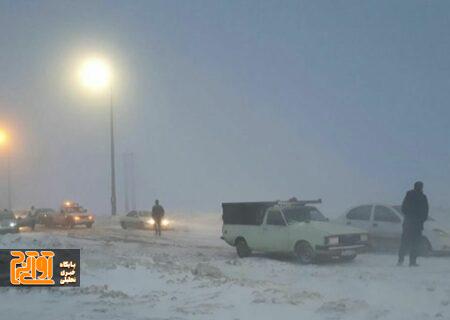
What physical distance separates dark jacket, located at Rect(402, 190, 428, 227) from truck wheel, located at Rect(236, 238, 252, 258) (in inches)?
211

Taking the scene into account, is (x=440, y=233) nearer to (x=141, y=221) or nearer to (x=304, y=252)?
(x=304, y=252)

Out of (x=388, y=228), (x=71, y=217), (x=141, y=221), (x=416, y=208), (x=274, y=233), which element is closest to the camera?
(x=416, y=208)

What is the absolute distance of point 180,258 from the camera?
16734 millimetres

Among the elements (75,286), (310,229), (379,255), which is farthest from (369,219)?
(75,286)

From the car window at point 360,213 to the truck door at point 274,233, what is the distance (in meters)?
2.71

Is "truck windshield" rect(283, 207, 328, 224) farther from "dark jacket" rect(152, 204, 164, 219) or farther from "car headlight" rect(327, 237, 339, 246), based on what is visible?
"dark jacket" rect(152, 204, 164, 219)

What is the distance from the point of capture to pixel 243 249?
58.1ft

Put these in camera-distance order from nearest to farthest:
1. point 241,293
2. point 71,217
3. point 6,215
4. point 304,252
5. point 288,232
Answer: point 241,293 < point 304,252 < point 288,232 < point 6,215 < point 71,217

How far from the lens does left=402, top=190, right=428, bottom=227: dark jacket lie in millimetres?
13867

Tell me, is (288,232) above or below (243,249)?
above

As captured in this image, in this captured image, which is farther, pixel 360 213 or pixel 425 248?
pixel 360 213

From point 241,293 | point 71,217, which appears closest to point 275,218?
A: point 241,293

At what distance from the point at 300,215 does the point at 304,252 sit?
153 centimetres

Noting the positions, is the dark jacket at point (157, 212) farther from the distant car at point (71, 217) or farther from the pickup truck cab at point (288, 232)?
the distant car at point (71, 217)
